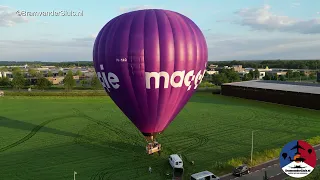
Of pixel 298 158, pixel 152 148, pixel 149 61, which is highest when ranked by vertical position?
pixel 149 61

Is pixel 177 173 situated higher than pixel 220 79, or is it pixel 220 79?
pixel 220 79

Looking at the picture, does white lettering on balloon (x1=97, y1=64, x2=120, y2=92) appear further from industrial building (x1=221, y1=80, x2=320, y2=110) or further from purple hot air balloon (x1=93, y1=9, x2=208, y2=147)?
industrial building (x1=221, y1=80, x2=320, y2=110)

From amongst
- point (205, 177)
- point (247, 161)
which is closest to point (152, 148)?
point (205, 177)

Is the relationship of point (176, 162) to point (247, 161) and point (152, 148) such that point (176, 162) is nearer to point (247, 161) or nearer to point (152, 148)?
point (152, 148)

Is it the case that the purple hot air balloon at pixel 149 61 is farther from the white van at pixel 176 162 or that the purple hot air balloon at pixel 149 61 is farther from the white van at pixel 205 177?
the white van at pixel 205 177

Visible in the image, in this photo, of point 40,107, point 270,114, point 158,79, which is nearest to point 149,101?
point 158,79

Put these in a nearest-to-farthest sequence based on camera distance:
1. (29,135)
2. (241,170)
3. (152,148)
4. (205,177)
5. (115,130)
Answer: (205,177) → (241,170) → (152,148) → (29,135) → (115,130)

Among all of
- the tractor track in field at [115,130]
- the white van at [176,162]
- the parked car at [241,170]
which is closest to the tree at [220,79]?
the tractor track in field at [115,130]
